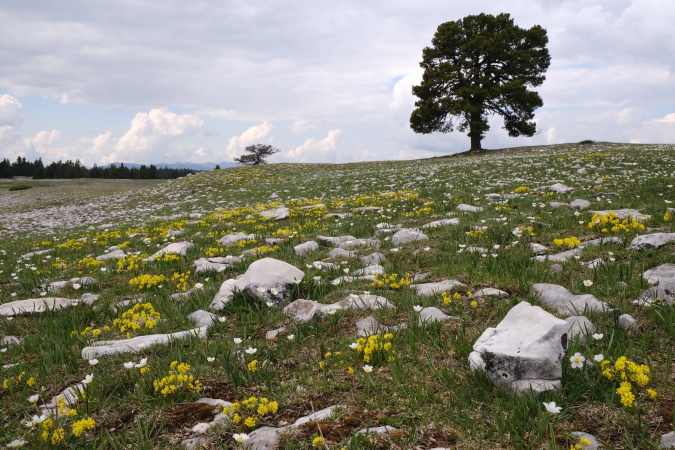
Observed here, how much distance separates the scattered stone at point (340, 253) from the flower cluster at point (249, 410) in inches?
162

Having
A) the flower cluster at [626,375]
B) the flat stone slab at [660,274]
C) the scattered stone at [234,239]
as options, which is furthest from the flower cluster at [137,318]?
the flat stone slab at [660,274]

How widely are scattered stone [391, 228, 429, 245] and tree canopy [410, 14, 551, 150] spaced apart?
36842mm

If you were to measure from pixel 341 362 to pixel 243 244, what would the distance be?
550 centimetres

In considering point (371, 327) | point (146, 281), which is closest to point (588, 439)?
point (371, 327)

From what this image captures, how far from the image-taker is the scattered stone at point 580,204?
9620 millimetres

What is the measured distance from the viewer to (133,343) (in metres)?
4.25

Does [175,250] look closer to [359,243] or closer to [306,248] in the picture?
[306,248]

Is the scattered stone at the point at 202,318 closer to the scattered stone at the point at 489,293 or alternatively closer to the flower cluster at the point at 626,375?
the scattered stone at the point at 489,293

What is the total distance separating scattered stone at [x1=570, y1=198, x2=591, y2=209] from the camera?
9.62 meters

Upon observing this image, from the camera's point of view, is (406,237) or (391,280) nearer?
(391,280)

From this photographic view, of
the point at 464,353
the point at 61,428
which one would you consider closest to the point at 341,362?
the point at 464,353

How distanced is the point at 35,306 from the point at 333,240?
4862mm

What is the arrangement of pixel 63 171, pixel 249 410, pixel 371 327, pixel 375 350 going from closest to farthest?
pixel 249 410 → pixel 375 350 → pixel 371 327 → pixel 63 171

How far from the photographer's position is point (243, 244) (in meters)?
8.63
